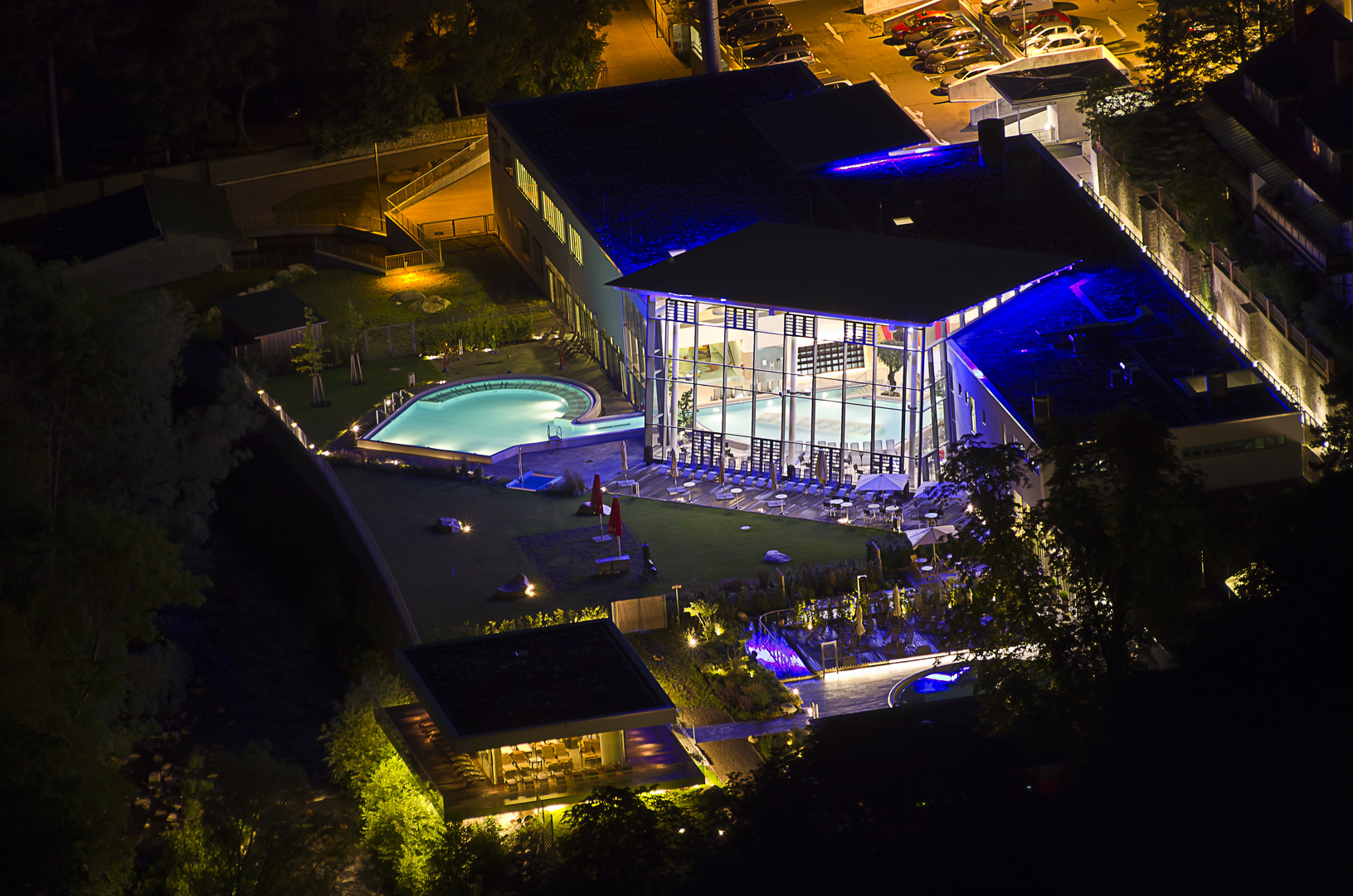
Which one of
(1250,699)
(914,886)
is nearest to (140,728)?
(914,886)

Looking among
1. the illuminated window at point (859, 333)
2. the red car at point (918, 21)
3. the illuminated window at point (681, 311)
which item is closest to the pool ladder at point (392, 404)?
the illuminated window at point (681, 311)

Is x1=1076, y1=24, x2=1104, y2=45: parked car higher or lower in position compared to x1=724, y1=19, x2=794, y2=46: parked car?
lower

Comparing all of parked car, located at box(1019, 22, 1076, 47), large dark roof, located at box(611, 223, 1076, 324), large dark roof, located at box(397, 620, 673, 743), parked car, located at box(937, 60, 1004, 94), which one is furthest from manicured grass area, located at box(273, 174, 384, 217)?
large dark roof, located at box(397, 620, 673, 743)

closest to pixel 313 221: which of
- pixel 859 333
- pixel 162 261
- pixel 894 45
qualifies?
pixel 162 261

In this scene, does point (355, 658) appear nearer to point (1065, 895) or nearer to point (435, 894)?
point (435, 894)

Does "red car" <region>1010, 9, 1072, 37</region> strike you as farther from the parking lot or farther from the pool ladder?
the pool ladder

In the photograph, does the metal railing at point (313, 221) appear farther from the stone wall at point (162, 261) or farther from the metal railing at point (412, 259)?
the metal railing at point (412, 259)
